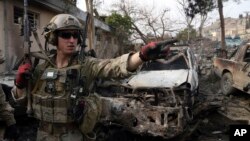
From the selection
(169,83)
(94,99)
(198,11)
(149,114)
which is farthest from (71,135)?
(198,11)

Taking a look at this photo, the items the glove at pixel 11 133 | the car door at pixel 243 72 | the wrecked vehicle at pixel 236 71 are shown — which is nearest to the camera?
the glove at pixel 11 133

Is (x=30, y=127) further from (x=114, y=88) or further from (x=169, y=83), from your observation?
(x=169, y=83)

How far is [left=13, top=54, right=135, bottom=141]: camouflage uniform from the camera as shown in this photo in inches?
108

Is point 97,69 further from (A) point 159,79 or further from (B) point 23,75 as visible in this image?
(A) point 159,79

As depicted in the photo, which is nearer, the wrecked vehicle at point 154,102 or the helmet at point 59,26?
the helmet at point 59,26

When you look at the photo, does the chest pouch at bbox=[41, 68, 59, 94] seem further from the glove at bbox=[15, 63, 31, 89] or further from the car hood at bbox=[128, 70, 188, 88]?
the car hood at bbox=[128, 70, 188, 88]

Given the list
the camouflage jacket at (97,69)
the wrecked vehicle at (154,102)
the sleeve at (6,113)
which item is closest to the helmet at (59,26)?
the camouflage jacket at (97,69)

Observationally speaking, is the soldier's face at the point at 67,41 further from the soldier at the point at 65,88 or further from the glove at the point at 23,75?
the glove at the point at 23,75

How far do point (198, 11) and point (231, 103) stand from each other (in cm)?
1326

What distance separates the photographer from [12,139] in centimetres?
348

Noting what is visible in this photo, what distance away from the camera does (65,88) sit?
108 inches

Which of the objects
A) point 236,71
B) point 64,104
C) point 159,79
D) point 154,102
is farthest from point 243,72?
point 64,104

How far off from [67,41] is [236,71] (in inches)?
306

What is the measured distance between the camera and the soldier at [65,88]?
2740mm
